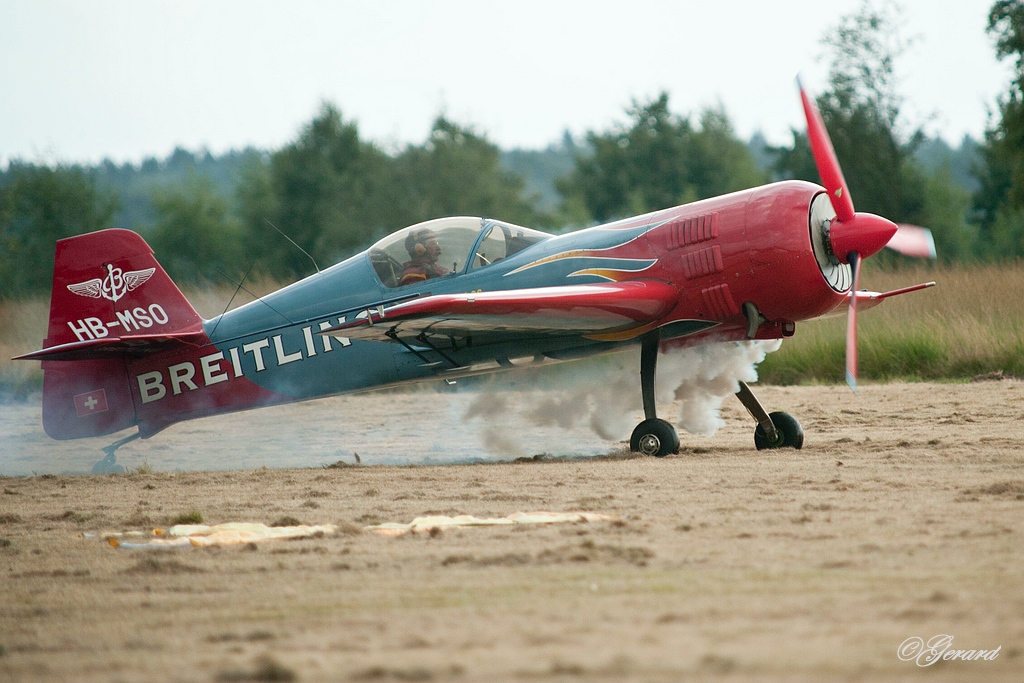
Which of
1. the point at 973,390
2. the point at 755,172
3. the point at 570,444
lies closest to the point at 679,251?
the point at 570,444

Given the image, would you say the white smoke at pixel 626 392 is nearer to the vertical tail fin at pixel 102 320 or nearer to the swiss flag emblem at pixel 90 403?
the vertical tail fin at pixel 102 320

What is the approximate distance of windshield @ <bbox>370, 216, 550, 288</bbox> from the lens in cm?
977

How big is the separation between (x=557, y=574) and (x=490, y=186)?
46.4 m

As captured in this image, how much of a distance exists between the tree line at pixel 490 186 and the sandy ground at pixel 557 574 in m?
16.5

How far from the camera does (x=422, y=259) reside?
9.85 meters

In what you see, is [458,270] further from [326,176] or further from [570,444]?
[326,176]

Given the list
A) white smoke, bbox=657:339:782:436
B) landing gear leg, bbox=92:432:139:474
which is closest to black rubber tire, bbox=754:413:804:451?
white smoke, bbox=657:339:782:436

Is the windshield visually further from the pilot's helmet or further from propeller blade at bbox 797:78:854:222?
propeller blade at bbox 797:78:854:222

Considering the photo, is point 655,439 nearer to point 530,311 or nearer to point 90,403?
point 530,311

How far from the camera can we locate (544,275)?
9516 millimetres

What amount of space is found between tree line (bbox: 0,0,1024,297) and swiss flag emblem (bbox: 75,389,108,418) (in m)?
12.6

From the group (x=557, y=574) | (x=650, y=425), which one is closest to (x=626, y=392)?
(x=650, y=425)

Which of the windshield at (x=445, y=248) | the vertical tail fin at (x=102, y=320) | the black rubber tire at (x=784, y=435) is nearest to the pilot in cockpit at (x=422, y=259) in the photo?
the windshield at (x=445, y=248)

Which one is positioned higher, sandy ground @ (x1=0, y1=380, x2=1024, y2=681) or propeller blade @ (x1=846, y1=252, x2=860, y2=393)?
propeller blade @ (x1=846, y1=252, x2=860, y2=393)
